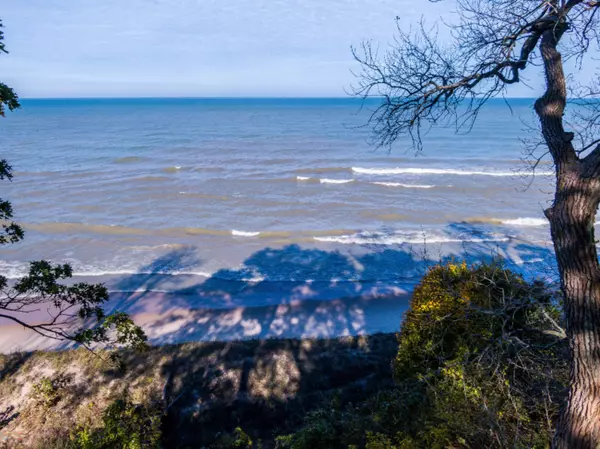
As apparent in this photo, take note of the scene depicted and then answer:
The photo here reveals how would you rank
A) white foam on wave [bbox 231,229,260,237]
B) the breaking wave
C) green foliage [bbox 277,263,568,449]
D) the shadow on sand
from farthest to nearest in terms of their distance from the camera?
the breaking wave → white foam on wave [bbox 231,229,260,237] → the shadow on sand → green foliage [bbox 277,263,568,449]

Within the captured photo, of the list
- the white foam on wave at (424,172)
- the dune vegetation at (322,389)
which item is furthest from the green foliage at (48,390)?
the white foam on wave at (424,172)

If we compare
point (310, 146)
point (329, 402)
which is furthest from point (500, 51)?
point (310, 146)

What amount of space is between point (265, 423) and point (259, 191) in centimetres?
1989

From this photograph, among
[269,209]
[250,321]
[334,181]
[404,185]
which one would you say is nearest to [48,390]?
[250,321]

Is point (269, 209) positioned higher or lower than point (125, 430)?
higher

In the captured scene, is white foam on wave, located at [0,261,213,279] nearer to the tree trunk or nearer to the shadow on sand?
the shadow on sand

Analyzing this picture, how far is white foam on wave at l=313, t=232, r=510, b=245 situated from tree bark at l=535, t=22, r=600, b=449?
1517cm

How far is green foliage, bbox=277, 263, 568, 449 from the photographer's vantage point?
5387mm

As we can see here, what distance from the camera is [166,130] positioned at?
6247cm

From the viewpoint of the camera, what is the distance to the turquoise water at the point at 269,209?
17.3m

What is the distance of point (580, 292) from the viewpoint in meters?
3.59

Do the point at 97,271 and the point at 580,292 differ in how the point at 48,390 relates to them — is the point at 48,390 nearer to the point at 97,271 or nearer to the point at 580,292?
the point at 97,271

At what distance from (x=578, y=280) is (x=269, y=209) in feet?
68.0

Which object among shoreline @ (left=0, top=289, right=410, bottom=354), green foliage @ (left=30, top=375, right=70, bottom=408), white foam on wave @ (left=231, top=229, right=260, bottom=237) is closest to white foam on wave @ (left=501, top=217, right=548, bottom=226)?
shoreline @ (left=0, top=289, right=410, bottom=354)
